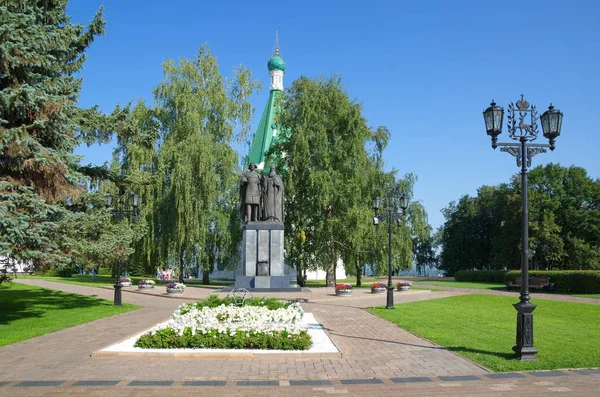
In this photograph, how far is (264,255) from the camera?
23.3 metres

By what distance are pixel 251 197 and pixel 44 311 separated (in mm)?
9629

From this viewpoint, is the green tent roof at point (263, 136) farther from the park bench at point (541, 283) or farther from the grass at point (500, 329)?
the grass at point (500, 329)

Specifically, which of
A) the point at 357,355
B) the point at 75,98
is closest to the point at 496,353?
the point at 357,355

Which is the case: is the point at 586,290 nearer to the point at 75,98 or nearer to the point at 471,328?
the point at 471,328

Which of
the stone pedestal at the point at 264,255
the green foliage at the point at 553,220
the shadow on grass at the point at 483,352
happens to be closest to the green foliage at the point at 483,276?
the green foliage at the point at 553,220

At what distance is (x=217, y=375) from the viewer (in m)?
8.17

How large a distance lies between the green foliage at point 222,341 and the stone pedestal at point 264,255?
12.7 metres

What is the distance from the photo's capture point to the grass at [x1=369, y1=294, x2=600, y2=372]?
30.5ft

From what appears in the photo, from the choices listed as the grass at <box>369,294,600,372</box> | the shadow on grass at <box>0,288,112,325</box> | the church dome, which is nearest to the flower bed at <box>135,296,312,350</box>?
the grass at <box>369,294,600,372</box>

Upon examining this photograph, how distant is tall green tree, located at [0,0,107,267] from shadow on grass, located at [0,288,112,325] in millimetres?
4751

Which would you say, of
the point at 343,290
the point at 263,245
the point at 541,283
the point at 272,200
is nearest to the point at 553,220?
the point at 541,283

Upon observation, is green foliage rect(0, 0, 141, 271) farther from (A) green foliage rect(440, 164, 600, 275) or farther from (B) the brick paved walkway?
(A) green foliage rect(440, 164, 600, 275)

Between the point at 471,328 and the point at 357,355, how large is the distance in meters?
5.14

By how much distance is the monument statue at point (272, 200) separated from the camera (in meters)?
23.9
